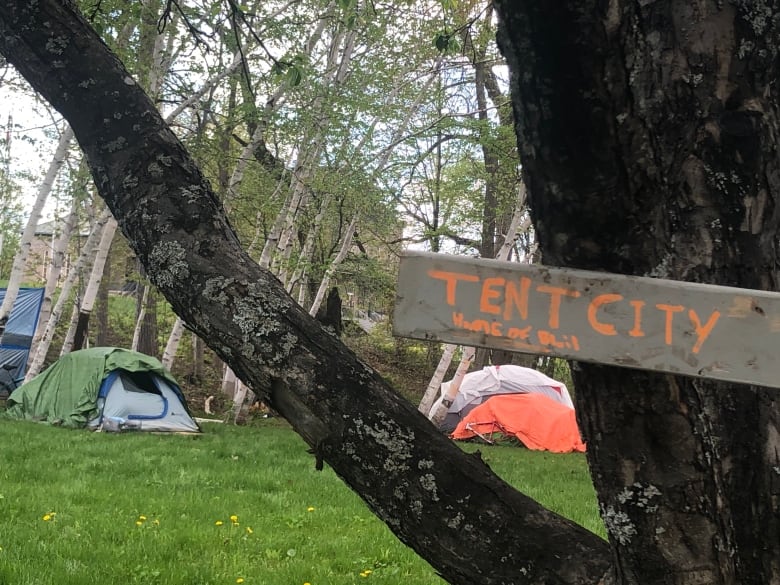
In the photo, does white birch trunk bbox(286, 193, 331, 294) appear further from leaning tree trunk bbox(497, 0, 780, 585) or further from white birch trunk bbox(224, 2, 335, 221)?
leaning tree trunk bbox(497, 0, 780, 585)

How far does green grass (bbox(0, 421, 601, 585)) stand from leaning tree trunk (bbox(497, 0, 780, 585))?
9.32ft

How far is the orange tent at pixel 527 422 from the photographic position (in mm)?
11992

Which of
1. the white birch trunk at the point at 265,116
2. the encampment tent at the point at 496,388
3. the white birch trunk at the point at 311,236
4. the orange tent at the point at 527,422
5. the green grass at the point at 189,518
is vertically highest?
the white birch trunk at the point at 265,116

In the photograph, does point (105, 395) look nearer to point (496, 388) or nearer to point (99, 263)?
point (99, 263)

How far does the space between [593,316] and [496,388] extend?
11.9 meters

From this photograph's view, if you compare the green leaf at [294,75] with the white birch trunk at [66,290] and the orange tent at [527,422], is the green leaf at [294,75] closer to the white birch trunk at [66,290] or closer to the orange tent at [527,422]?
the white birch trunk at [66,290]

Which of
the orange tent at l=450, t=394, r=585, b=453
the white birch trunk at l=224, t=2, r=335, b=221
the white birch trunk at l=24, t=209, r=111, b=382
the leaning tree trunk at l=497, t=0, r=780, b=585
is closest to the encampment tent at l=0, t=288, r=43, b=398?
the white birch trunk at l=24, t=209, r=111, b=382

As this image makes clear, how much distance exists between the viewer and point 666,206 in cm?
107

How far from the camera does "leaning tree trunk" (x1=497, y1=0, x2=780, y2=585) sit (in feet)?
3.38

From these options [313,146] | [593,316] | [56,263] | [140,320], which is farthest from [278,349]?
[140,320]

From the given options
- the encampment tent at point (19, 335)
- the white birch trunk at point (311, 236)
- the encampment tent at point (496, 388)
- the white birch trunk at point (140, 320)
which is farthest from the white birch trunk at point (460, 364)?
the encampment tent at point (19, 335)

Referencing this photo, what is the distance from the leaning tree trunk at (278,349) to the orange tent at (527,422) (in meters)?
10.8

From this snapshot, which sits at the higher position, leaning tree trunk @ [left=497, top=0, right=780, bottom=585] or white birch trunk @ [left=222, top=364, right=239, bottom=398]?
leaning tree trunk @ [left=497, top=0, right=780, bottom=585]

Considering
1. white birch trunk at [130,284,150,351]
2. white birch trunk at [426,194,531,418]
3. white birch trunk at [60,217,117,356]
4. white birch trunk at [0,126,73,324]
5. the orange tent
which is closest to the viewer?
white birch trunk at [0,126,73,324]
